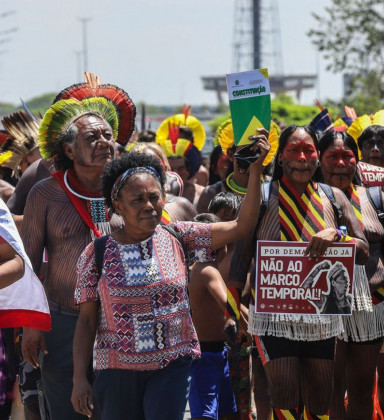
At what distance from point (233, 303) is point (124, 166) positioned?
4.75ft

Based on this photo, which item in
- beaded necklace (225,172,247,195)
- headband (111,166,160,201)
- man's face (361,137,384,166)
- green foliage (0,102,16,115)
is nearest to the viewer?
headband (111,166,160,201)

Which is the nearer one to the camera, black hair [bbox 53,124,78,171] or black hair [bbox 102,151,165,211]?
black hair [bbox 102,151,165,211]

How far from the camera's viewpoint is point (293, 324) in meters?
6.40

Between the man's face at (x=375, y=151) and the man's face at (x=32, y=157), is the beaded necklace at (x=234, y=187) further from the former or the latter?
the man's face at (x=32, y=157)

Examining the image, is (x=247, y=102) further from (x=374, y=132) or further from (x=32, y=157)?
(x=32, y=157)

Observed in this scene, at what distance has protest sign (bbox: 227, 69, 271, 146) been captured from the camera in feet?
19.0

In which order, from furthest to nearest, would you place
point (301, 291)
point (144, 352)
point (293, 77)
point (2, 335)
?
1. point (293, 77)
2. point (301, 291)
3. point (2, 335)
4. point (144, 352)

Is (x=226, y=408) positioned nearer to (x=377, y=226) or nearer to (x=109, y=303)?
(x=377, y=226)

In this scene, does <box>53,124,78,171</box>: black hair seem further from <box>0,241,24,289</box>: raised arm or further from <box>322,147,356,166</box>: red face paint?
<box>322,147,356,166</box>: red face paint

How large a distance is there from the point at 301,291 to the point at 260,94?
1273 mm

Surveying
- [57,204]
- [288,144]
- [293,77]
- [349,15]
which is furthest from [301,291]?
[293,77]

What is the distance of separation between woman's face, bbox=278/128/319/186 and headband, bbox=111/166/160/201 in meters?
1.39

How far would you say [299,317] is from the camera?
6348mm

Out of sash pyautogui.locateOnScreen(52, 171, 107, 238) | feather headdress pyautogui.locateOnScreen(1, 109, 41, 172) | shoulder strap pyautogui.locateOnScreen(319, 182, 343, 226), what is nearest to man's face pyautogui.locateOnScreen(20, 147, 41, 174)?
feather headdress pyautogui.locateOnScreen(1, 109, 41, 172)
